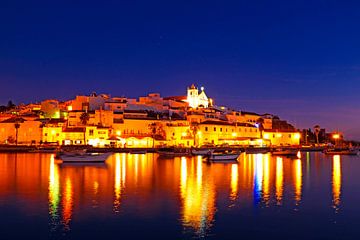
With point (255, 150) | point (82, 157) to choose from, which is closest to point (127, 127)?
point (255, 150)

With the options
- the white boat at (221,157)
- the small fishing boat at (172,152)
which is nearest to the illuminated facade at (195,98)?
the small fishing boat at (172,152)

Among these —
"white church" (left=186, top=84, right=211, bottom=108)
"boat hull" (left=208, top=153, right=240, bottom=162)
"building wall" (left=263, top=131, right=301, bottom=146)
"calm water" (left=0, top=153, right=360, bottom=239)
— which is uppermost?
"white church" (left=186, top=84, right=211, bottom=108)

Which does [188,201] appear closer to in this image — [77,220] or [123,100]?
[77,220]

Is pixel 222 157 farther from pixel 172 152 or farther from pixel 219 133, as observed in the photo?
pixel 219 133

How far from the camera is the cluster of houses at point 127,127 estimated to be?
6316cm

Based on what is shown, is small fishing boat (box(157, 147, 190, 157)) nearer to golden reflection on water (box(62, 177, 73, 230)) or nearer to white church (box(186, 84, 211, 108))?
golden reflection on water (box(62, 177, 73, 230))

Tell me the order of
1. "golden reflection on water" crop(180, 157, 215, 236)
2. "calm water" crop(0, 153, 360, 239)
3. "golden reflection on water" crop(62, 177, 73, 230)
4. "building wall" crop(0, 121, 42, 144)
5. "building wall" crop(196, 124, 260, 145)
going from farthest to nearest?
"building wall" crop(196, 124, 260, 145)
"building wall" crop(0, 121, 42, 144)
"golden reflection on water" crop(62, 177, 73, 230)
"golden reflection on water" crop(180, 157, 215, 236)
"calm water" crop(0, 153, 360, 239)

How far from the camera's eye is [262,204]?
597 inches

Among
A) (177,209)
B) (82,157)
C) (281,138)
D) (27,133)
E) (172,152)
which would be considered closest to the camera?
(177,209)

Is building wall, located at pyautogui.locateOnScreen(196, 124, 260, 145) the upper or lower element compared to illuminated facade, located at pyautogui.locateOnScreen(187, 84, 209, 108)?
lower

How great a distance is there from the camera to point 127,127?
67.4 metres

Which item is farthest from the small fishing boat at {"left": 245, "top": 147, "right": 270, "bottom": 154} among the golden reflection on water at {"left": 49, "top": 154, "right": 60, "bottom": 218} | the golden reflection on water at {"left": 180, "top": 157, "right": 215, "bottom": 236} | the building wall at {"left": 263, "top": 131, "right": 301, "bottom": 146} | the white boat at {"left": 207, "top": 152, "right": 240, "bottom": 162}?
the golden reflection on water at {"left": 49, "top": 154, "right": 60, "bottom": 218}

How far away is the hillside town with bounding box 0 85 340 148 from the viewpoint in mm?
63156

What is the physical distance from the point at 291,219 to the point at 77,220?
19.7 feet
